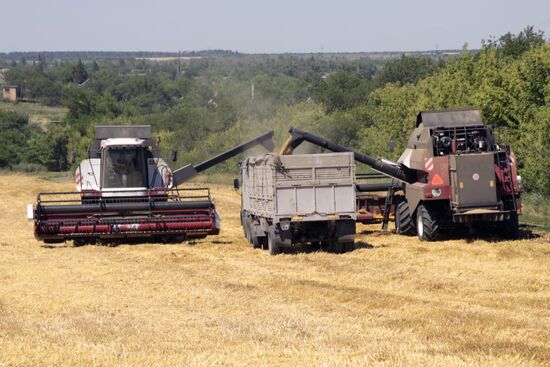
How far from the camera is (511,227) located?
2366 centimetres

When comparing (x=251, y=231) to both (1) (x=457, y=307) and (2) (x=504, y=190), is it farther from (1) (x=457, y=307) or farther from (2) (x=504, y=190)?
(1) (x=457, y=307)

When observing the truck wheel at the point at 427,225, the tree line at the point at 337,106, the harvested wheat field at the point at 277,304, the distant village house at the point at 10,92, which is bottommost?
the harvested wheat field at the point at 277,304

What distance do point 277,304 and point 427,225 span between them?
972 cm

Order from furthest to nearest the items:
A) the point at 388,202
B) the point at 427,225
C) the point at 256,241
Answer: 1. the point at 388,202
2. the point at 256,241
3. the point at 427,225

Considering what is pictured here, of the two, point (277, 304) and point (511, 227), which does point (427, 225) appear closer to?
point (511, 227)

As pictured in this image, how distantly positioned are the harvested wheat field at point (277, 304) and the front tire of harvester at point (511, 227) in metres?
0.51

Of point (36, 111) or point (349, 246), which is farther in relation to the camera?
point (36, 111)

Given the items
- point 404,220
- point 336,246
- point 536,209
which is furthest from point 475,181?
point 536,209

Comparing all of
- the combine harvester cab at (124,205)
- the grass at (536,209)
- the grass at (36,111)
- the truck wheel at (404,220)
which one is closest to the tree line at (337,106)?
the grass at (536,209)

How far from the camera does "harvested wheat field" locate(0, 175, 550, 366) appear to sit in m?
10.5

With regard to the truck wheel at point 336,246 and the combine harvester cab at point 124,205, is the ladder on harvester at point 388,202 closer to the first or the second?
the truck wheel at point 336,246

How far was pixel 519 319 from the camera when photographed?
1283 cm

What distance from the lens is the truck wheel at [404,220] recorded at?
25359 mm

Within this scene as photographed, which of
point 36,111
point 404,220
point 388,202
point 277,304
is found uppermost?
point 36,111
